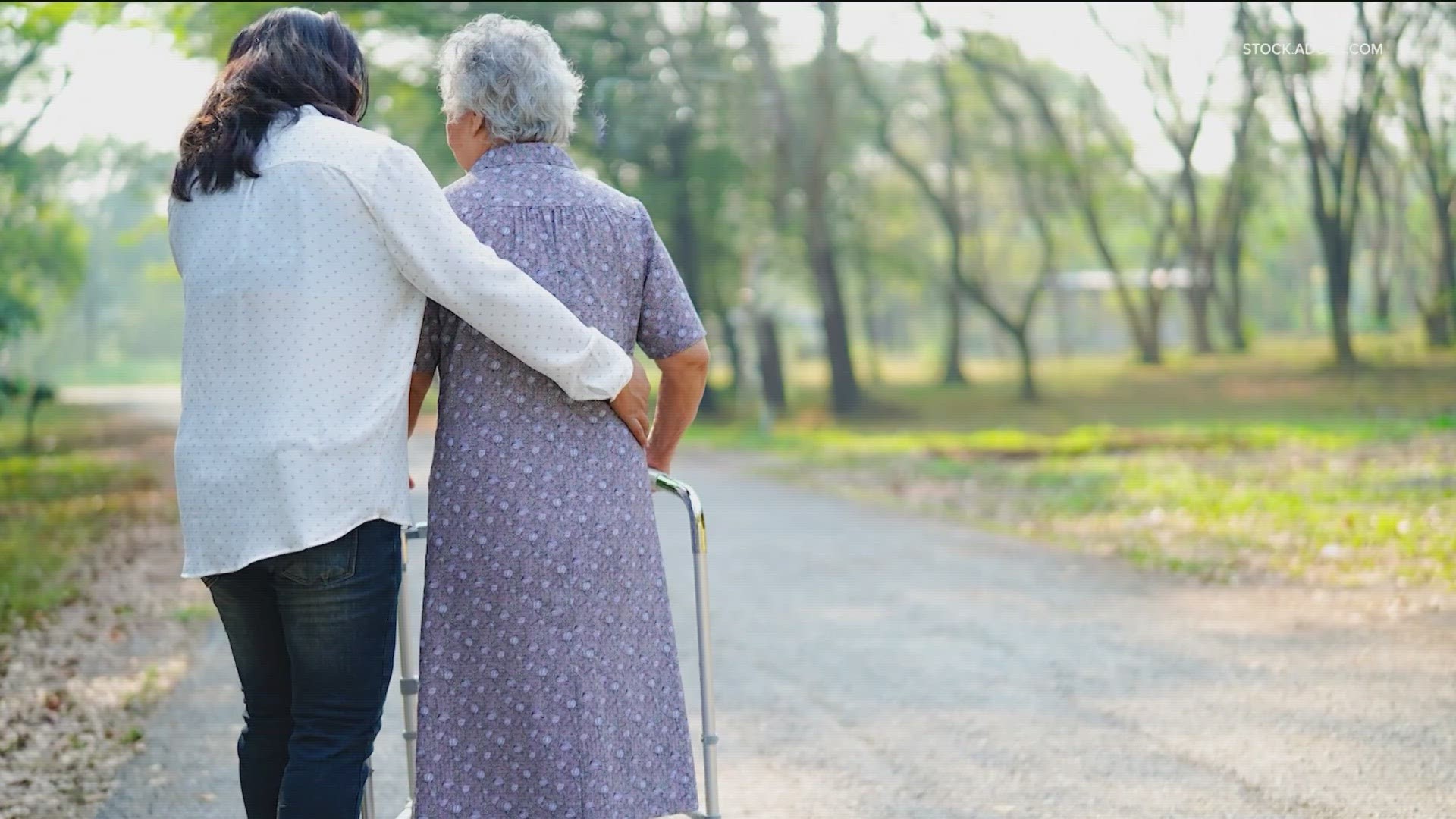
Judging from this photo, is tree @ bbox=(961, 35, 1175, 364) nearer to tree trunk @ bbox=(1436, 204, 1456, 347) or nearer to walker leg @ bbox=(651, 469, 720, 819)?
tree trunk @ bbox=(1436, 204, 1456, 347)

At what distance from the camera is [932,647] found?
6152 millimetres

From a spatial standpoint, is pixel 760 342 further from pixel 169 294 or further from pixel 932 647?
pixel 169 294

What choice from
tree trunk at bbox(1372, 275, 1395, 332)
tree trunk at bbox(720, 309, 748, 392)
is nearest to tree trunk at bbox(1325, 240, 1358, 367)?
tree trunk at bbox(1372, 275, 1395, 332)

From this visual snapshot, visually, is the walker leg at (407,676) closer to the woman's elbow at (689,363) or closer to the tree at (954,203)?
the woman's elbow at (689,363)

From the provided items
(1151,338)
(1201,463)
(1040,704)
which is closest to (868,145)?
(1151,338)

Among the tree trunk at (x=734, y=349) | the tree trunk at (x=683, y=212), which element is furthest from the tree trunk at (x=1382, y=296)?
the tree trunk at (x=683, y=212)

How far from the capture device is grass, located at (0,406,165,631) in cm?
838

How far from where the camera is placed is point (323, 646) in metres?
2.62

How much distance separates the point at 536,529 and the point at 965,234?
127ft

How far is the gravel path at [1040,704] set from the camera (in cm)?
403

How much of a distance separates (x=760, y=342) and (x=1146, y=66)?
798cm

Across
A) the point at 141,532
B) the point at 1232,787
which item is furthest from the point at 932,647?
the point at 141,532

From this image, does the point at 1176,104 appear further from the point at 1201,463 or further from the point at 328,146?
the point at 328,146

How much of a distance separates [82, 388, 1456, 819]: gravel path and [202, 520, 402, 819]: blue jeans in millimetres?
1514
